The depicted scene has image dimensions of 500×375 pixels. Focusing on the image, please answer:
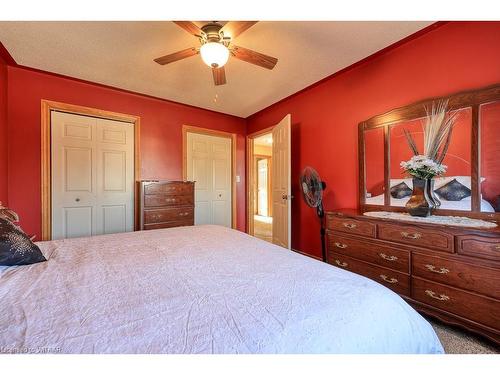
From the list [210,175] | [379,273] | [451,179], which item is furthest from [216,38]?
[210,175]

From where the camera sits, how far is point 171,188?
311 cm

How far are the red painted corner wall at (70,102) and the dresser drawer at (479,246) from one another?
11.3ft

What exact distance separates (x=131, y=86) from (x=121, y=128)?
61 cm

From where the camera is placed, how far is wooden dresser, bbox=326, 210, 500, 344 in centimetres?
134

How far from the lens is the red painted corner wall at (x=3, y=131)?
2.34 m

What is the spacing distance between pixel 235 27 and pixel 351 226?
6.13 feet

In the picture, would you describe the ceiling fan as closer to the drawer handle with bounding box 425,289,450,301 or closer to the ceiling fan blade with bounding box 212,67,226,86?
the ceiling fan blade with bounding box 212,67,226,86

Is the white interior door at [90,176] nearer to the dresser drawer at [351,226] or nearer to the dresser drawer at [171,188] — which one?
the dresser drawer at [171,188]

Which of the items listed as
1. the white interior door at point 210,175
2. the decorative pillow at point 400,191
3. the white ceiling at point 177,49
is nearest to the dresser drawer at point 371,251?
the decorative pillow at point 400,191

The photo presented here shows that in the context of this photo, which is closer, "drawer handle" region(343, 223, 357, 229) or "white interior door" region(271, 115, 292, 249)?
"drawer handle" region(343, 223, 357, 229)

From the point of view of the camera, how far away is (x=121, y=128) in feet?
10.6

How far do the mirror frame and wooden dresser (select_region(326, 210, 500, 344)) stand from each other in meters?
0.44

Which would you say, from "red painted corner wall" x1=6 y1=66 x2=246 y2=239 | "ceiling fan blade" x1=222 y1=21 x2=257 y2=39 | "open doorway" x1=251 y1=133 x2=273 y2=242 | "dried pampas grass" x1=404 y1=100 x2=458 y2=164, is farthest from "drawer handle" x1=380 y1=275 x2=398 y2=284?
"open doorway" x1=251 y1=133 x2=273 y2=242
